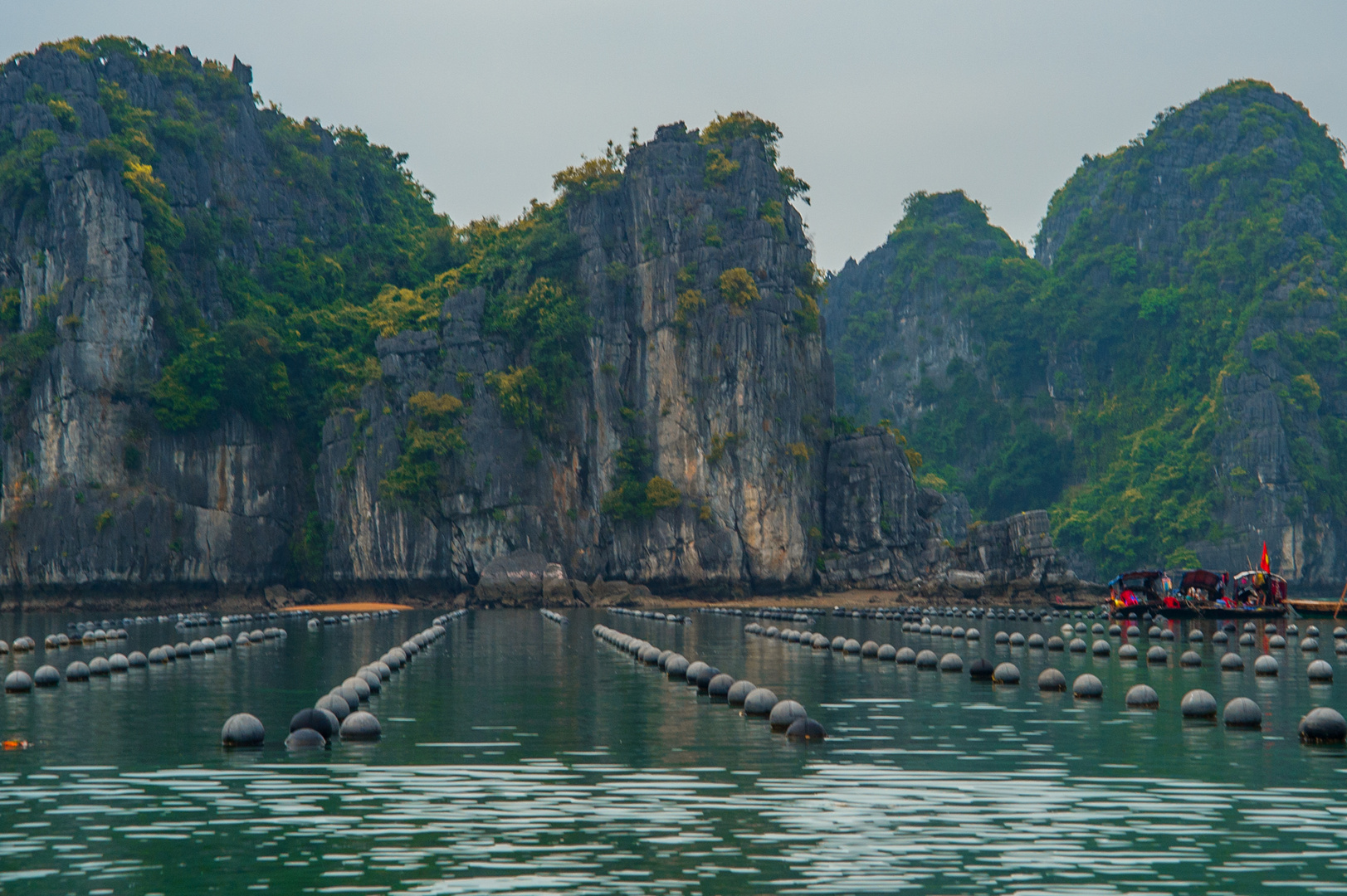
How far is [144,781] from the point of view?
49.2 ft

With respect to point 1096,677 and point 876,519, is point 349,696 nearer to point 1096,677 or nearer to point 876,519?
point 1096,677

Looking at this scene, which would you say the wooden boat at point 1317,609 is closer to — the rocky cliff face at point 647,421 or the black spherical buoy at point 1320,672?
the rocky cliff face at point 647,421

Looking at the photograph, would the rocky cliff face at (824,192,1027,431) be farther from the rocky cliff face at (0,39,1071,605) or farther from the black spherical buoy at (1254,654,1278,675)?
the black spherical buoy at (1254,654,1278,675)

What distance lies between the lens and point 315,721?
17.9 metres

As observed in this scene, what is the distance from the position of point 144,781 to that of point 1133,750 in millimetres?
12256

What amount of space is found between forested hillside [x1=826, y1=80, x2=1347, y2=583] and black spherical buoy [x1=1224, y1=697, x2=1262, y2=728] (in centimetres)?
8937

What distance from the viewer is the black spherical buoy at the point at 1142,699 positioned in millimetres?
22719

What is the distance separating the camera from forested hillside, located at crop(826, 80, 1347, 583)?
108 meters

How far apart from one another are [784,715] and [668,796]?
5.48 m

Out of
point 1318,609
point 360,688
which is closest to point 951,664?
point 360,688

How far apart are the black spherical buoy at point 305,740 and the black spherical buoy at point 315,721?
221 millimetres

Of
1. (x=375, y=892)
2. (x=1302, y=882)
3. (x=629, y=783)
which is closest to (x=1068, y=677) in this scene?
(x=629, y=783)

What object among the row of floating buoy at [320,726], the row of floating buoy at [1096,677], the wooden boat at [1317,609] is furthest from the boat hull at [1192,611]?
the row of floating buoy at [320,726]

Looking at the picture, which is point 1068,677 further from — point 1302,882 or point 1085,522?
point 1085,522
